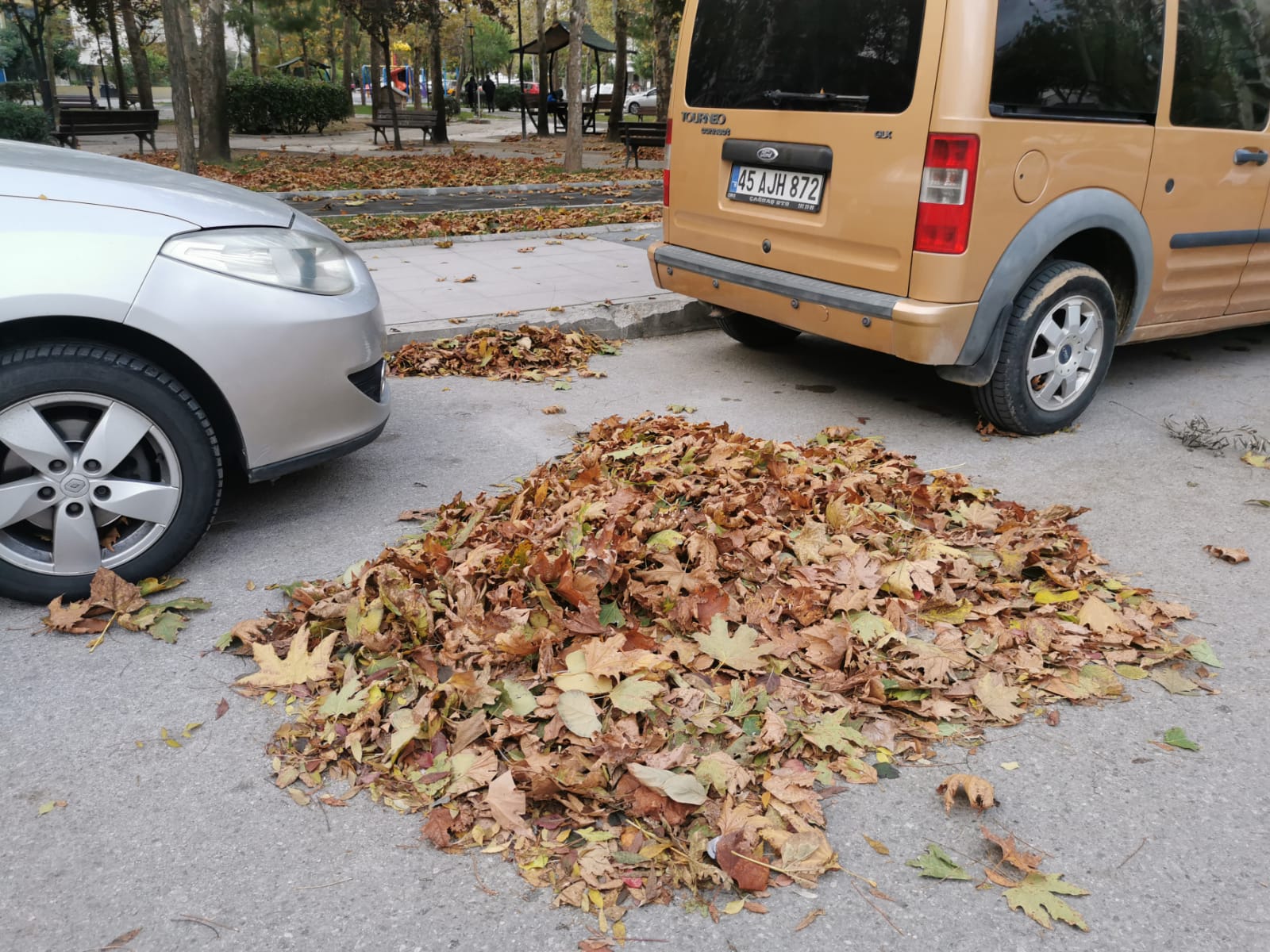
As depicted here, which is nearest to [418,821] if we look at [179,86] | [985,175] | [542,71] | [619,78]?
[985,175]

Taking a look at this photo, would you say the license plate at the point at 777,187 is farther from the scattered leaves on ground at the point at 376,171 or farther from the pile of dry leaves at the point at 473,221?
the scattered leaves on ground at the point at 376,171

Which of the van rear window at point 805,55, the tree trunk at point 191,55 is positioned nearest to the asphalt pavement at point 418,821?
the van rear window at point 805,55

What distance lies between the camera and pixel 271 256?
11.2ft

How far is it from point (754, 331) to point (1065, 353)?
2081mm

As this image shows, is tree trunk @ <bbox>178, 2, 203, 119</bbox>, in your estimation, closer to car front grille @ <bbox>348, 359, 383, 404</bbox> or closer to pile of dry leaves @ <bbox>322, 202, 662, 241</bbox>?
pile of dry leaves @ <bbox>322, 202, 662, 241</bbox>

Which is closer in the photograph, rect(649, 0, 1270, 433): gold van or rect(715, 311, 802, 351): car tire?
rect(649, 0, 1270, 433): gold van

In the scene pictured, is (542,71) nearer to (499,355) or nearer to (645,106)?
(645,106)

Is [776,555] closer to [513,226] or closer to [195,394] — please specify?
[195,394]

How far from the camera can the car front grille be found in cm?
364

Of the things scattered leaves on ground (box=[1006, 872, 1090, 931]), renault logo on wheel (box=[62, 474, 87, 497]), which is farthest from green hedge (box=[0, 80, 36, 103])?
scattered leaves on ground (box=[1006, 872, 1090, 931])

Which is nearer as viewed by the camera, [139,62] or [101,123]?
[101,123]

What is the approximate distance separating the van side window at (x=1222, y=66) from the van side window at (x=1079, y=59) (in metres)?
0.19

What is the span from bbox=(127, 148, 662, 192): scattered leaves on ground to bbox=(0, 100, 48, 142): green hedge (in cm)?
152

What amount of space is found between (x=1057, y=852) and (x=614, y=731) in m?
1.01
